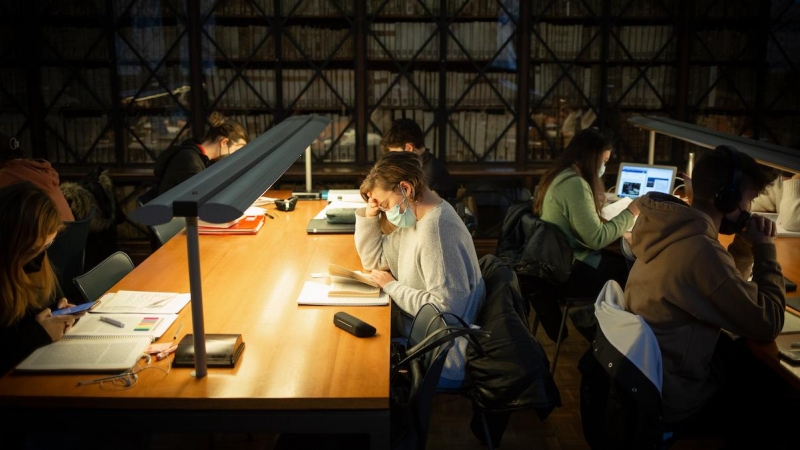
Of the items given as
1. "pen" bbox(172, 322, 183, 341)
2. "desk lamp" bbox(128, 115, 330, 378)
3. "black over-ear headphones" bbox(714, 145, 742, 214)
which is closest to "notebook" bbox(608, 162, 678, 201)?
"black over-ear headphones" bbox(714, 145, 742, 214)

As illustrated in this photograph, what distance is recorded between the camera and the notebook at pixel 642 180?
14.3 ft

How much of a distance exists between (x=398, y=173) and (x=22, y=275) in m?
1.24

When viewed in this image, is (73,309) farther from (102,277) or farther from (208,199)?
(208,199)

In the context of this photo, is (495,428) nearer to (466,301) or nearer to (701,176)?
(466,301)

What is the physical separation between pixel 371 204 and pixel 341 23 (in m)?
2.73

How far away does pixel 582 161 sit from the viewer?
11.9 feet

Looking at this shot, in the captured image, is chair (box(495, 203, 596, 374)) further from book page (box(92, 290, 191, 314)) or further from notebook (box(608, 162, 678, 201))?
book page (box(92, 290, 191, 314))

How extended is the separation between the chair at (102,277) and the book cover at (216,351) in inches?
24.6

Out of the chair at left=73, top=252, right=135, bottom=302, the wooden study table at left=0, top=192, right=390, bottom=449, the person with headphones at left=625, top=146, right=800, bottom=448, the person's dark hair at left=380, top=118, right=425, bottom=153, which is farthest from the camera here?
the person's dark hair at left=380, top=118, right=425, bottom=153

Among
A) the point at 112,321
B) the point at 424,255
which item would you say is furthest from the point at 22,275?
the point at 424,255

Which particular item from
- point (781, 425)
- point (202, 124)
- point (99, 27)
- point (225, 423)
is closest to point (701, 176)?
point (781, 425)

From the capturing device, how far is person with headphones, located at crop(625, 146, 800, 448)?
2145 millimetres

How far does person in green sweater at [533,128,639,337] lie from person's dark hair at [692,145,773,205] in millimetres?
1070

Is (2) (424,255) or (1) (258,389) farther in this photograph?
(2) (424,255)
